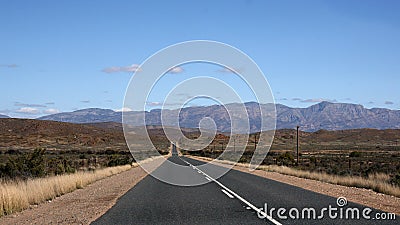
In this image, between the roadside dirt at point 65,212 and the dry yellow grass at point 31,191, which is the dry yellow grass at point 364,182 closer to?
the roadside dirt at point 65,212

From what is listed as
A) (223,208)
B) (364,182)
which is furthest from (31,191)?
(364,182)

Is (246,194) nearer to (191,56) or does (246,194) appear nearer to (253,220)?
(253,220)

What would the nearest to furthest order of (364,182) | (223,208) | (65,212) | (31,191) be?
(223,208) → (65,212) → (31,191) → (364,182)

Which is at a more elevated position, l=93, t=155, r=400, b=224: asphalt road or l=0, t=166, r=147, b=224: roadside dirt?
l=93, t=155, r=400, b=224: asphalt road

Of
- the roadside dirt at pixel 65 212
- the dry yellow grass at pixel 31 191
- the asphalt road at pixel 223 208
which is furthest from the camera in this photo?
the dry yellow grass at pixel 31 191

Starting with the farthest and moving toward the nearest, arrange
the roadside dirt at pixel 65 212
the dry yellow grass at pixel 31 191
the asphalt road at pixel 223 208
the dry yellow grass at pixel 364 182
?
the dry yellow grass at pixel 364 182 < the dry yellow grass at pixel 31 191 < the roadside dirt at pixel 65 212 < the asphalt road at pixel 223 208

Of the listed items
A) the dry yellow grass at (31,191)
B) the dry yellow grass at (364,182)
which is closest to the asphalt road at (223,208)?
the dry yellow grass at (31,191)

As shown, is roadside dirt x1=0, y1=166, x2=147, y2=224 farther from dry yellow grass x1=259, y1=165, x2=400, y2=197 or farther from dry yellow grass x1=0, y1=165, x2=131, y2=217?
dry yellow grass x1=259, y1=165, x2=400, y2=197

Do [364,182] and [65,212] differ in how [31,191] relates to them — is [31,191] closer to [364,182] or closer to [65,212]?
[65,212]

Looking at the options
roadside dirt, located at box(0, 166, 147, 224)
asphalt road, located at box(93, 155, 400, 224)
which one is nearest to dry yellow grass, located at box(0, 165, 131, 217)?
roadside dirt, located at box(0, 166, 147, 224)

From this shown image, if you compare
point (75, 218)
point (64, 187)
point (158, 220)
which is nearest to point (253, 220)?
point (158, 220)

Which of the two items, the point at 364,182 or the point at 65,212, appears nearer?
the point at 65,212

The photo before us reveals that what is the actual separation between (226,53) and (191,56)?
173 centimetres

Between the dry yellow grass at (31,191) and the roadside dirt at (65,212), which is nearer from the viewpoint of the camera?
the roadside dirt at (65,212)
